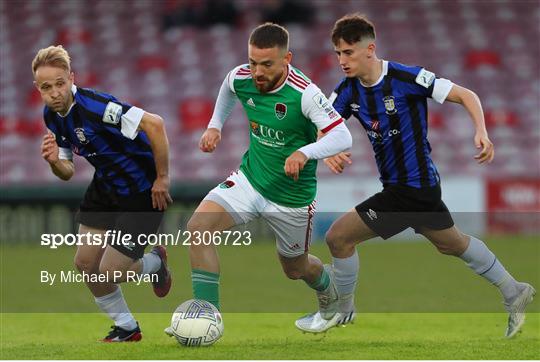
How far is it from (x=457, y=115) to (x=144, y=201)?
15.9 meters

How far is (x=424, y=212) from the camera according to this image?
754cm

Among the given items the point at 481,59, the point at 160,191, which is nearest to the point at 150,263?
the point at 160,191

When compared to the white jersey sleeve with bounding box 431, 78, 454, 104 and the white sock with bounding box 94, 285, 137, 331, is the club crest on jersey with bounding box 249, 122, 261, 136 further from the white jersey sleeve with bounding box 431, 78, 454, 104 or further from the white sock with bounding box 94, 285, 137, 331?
the white sock with bounding box 94, 285, 137, 331

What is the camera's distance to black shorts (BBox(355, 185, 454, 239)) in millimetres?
7516

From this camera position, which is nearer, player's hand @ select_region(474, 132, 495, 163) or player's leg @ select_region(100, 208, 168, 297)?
player's hand @ select_region(474, 132, 495, 163)

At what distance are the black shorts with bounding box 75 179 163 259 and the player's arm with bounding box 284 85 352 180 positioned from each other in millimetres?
1373

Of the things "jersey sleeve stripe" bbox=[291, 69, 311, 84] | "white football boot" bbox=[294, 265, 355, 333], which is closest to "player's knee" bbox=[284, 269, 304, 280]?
"white football boot" bbox=[294, 265, 355, 333]

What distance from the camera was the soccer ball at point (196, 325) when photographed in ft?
22.0

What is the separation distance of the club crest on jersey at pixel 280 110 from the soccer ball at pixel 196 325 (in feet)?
4.26

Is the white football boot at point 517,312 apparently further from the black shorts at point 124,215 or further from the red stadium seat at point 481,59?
the red stadium seat at point 481,59

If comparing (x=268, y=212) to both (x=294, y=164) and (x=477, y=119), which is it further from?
(x=477, y=119)

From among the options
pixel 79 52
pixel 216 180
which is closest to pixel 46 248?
pixel 216 180

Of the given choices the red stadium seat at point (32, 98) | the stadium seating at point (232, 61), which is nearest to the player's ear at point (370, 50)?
the stadium seating at point (232, 61)

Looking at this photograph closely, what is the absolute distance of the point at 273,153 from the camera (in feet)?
24.0
